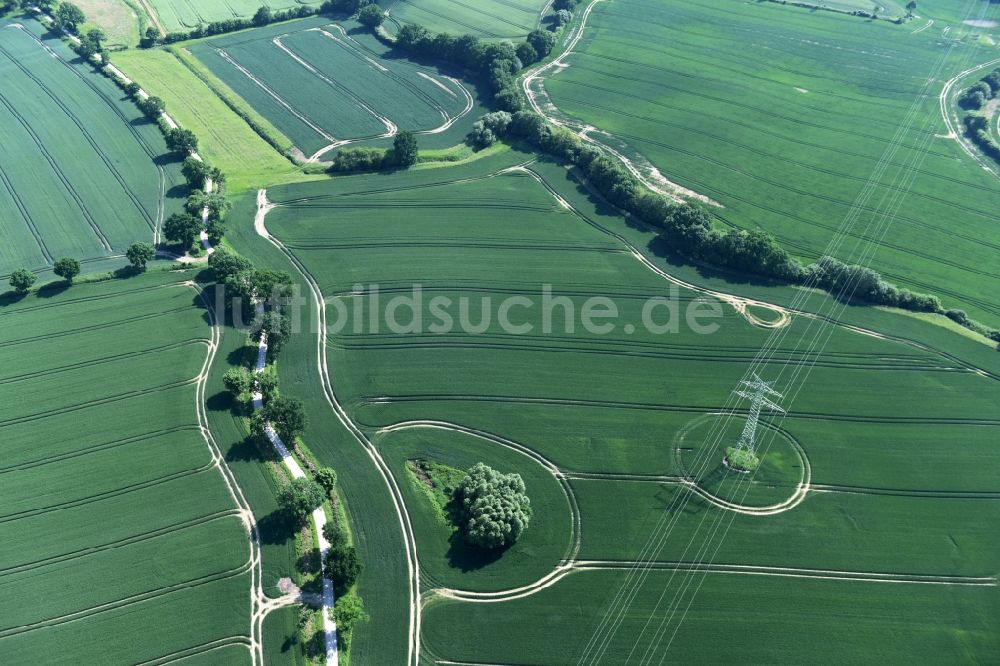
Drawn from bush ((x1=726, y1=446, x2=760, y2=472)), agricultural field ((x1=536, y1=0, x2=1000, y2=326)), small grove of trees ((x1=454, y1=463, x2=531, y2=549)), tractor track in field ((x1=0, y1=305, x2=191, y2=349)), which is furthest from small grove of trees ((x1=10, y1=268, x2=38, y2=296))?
agricultural field ((x1=536, y1=0, x2=1000, y2=326))

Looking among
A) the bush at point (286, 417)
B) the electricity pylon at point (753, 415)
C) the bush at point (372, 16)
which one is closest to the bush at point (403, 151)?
the bush at point (286, 417)

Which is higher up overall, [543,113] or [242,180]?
[543,113]

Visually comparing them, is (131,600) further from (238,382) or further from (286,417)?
(238,382)

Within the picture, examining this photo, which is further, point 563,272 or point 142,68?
point 142,68

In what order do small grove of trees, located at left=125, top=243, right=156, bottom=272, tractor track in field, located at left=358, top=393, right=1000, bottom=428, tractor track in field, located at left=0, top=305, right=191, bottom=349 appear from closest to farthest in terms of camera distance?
1. tractor track in field, located at left=358, top=393, right=1000, bottom=428
2. tractor track in field, located at left=0, top=305, right=191, bottom=349
3. small grove of trees, located at left=125, top=243, right=156, bottom=272

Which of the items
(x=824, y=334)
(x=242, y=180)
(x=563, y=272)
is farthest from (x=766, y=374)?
(x=242, y=180)

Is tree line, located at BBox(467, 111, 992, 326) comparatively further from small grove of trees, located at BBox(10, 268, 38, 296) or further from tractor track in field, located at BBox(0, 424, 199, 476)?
small grove of trees, located at BBox(10, 268, 38, 296)

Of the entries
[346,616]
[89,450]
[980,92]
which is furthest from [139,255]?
[980,92]

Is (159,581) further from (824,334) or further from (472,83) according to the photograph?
(472,83)
